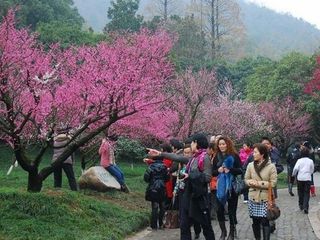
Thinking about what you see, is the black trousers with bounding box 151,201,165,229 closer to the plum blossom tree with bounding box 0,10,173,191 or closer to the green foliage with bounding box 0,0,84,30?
the plum blossom tree with bounding box 0,10,173,191

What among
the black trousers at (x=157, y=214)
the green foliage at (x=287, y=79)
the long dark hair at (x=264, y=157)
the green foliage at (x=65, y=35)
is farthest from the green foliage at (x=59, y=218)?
the green foliage at (x=287, y=79)

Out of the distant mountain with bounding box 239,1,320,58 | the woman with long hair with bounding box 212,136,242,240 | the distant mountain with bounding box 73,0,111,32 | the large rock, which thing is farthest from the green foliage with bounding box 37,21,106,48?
the distant mountain with bounding box 73,0,111,32

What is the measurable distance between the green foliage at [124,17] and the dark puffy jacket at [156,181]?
33102 mm

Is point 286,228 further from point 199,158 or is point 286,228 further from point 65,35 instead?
point 65,35

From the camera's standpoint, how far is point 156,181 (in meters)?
9.88

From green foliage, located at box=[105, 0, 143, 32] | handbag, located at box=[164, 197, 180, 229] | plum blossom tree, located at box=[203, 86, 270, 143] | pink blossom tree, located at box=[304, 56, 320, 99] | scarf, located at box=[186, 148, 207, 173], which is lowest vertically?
handbag, located at box=[164, 197, 180, 229]

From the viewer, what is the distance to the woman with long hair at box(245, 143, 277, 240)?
763cm

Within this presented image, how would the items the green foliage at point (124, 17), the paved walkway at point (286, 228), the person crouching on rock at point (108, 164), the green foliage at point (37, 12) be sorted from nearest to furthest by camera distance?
the paved walkway at point (286, 228)
the person crouching on rock at point (108, 164)
the green foliage at point (37, 12)
the green foliage at point (124, 17)

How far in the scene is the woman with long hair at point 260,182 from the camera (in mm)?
7630

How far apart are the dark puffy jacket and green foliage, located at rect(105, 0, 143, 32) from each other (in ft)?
109

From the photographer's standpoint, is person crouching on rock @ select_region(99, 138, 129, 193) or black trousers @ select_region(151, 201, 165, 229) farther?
person crouching on rock @ select_region(99, 138, 129, 193)

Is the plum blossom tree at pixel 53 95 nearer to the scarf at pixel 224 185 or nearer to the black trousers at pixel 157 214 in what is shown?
the black trousers at pixel 157 214

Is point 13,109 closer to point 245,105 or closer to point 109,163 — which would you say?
point 109,163

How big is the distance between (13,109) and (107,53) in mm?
3018
